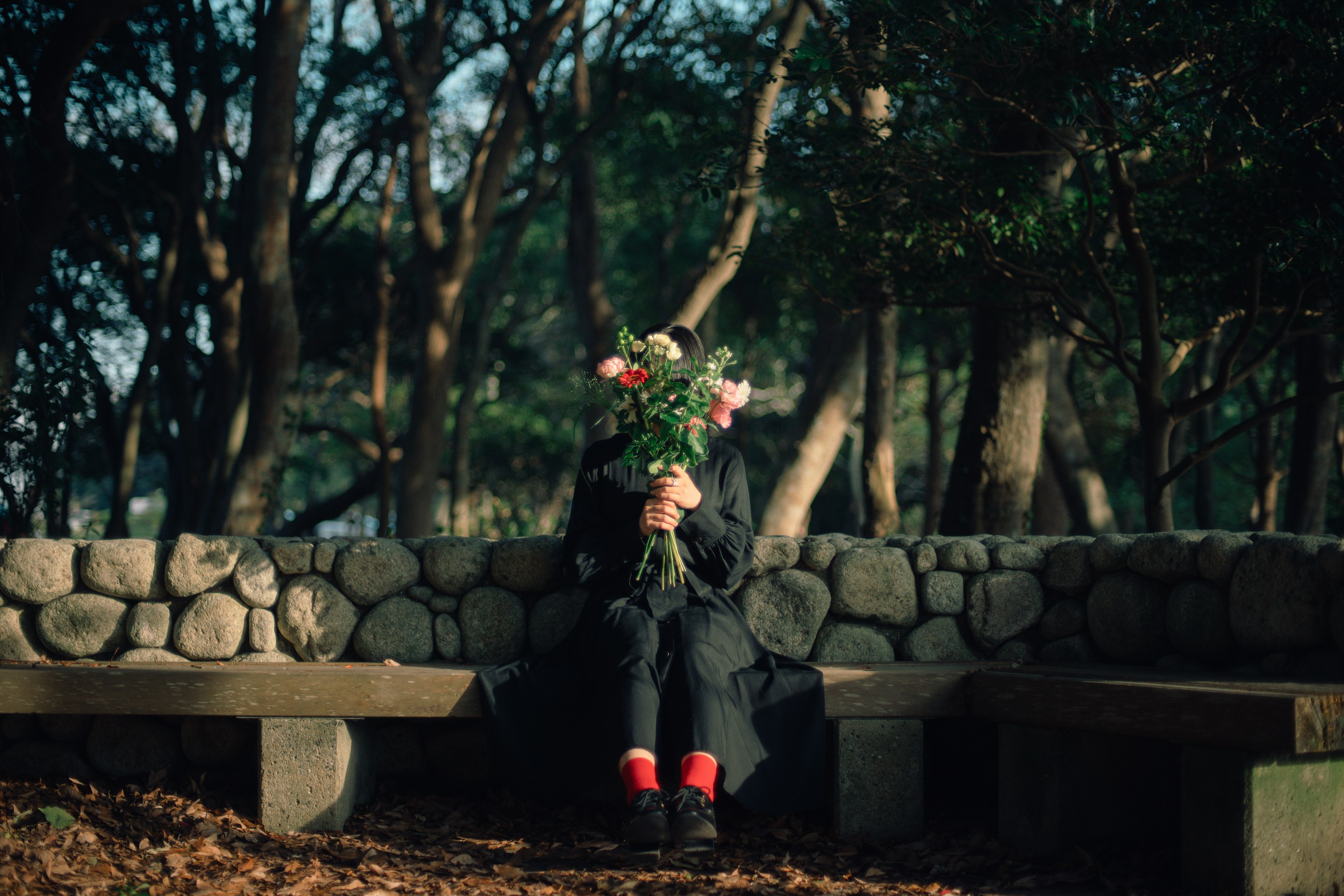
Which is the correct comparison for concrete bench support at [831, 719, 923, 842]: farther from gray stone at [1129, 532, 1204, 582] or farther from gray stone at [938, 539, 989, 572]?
gray stone at [1129, 532, 1204, 582]

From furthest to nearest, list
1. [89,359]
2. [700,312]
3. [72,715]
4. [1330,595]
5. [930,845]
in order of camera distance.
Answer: [700,312] < [89,359] < [72,715] < [930,845] < [1330,595]

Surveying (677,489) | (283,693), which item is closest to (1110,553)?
(677,489)

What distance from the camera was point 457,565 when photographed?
4312mm

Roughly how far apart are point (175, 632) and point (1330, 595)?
14.5 feet

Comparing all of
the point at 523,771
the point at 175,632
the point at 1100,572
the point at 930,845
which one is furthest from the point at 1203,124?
the point at 175,632

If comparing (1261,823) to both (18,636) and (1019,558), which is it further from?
(18,636)

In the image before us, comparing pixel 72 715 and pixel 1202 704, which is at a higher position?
pixel 1202 704

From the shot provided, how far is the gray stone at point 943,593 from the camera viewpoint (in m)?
4.32

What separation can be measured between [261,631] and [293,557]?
1.08 ft

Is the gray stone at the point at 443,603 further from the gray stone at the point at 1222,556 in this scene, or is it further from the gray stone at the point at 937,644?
the gray stone at the point at 1222,556

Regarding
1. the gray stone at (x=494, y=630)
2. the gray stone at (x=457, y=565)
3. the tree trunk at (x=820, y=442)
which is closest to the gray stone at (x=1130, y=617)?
the gray stone at (x=494, y=630)

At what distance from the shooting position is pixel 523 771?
358 centimetres

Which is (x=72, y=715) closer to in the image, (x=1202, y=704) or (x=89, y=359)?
(x=89, y=359)

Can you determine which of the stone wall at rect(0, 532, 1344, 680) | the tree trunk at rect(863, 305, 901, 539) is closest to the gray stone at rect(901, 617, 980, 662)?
the stone wall at rect(0, 532, 1344, 680)
